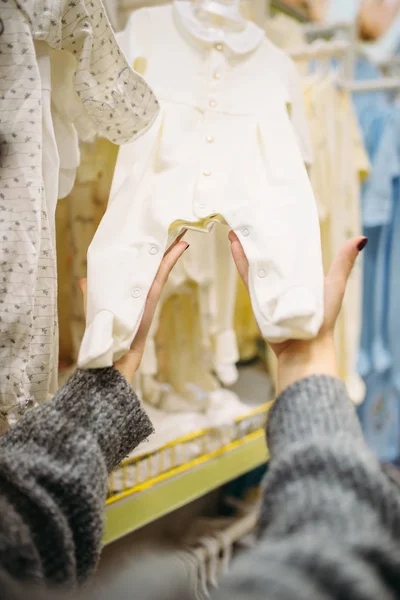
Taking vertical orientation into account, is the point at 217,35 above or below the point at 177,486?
above

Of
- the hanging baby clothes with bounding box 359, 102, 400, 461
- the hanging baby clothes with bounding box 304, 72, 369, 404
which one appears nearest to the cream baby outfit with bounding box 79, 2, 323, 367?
the hanging baby clothes with bounding box 304, 72, 369, 404

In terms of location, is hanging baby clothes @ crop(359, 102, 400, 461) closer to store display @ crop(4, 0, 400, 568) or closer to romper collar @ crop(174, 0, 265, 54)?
store display @ crop(4, 0, 400, 568)

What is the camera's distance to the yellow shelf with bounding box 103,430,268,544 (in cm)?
82

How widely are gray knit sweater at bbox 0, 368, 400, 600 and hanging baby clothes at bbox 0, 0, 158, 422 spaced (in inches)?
3.8

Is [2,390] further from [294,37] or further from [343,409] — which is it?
[294,37]

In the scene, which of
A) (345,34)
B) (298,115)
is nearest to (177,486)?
(298,115)

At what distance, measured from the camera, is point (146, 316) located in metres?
0.61

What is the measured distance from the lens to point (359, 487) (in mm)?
376

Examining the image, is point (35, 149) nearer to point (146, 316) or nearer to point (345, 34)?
point (146, 316)

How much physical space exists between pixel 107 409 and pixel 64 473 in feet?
0.26

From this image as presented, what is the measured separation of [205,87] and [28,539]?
2.13 feet

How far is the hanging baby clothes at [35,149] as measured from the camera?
0.56 m

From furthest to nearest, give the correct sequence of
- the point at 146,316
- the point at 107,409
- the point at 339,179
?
the point at 339,179 < the point at 146,316 < the point at 107,409

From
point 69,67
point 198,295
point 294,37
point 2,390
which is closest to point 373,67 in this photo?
point 294,37
